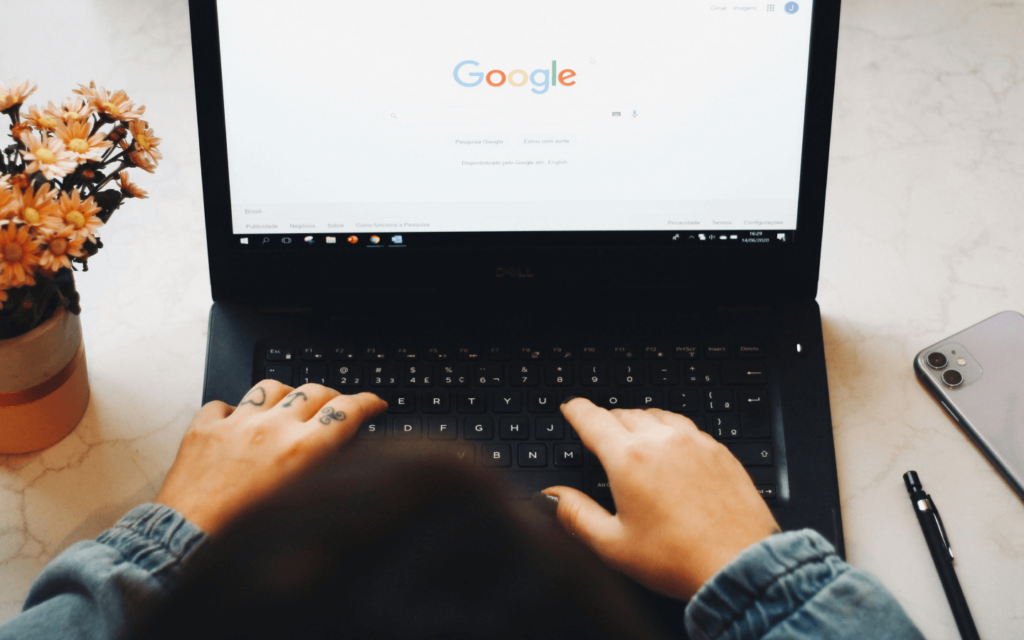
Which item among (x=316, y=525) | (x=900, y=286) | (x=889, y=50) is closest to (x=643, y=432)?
(x=316, y=525)

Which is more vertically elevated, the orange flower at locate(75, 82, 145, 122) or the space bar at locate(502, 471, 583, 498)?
the orange flower at locate(75, 82, 145, 122)

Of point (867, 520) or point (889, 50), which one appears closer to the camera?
point (867, 520)

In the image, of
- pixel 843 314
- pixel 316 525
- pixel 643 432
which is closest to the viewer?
pixel 316 525

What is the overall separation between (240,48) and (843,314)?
651mm

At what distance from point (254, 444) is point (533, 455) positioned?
236 millimetres

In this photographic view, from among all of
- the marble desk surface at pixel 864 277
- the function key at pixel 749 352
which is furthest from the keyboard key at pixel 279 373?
the function key at pixel 749 352

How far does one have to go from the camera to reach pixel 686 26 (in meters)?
0.60

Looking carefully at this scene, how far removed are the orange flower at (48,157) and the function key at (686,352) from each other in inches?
20.2

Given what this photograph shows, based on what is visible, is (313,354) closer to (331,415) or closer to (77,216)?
(331,415)

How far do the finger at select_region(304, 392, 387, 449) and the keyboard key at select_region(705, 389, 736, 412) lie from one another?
0.98ft

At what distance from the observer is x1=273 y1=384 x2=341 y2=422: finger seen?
23.0 inches

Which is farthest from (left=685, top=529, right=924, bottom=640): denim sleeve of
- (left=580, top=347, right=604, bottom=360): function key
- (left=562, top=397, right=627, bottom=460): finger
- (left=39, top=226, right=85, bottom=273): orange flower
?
(left=39, top=226, right=85, bottom=273): orange flower

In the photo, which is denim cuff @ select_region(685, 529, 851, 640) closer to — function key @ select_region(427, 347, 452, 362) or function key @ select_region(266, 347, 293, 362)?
function key @ select_region(427, 347, 452, 362)

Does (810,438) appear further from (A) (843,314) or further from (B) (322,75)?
(B) (322,75)
